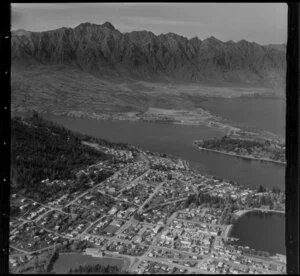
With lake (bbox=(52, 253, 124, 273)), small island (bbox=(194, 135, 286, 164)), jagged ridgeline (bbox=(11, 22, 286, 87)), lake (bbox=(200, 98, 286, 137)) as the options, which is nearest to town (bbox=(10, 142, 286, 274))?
lake (bbox=(52, 253, 124, 273))

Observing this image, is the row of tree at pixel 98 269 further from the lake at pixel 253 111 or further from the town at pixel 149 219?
the lake at pixel 253 111

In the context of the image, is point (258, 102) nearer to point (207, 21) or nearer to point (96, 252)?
point (207, 21)

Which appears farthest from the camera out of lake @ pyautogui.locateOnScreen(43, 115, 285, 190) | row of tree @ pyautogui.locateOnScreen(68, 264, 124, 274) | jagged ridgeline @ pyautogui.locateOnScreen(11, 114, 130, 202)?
lake @ pyautogui.locateOnScreen(43, 115, 285, 190)

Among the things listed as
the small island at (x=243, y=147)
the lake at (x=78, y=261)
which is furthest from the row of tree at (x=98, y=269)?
the small island at (x=243, y=147)

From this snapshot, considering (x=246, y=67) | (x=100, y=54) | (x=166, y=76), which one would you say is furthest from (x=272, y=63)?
(x=100, y=54)

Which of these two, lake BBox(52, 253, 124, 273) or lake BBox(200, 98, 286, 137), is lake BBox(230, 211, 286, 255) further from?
lake BBox(52, 253, 124, 273)

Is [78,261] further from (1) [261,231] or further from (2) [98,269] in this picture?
(1) [261,231]
